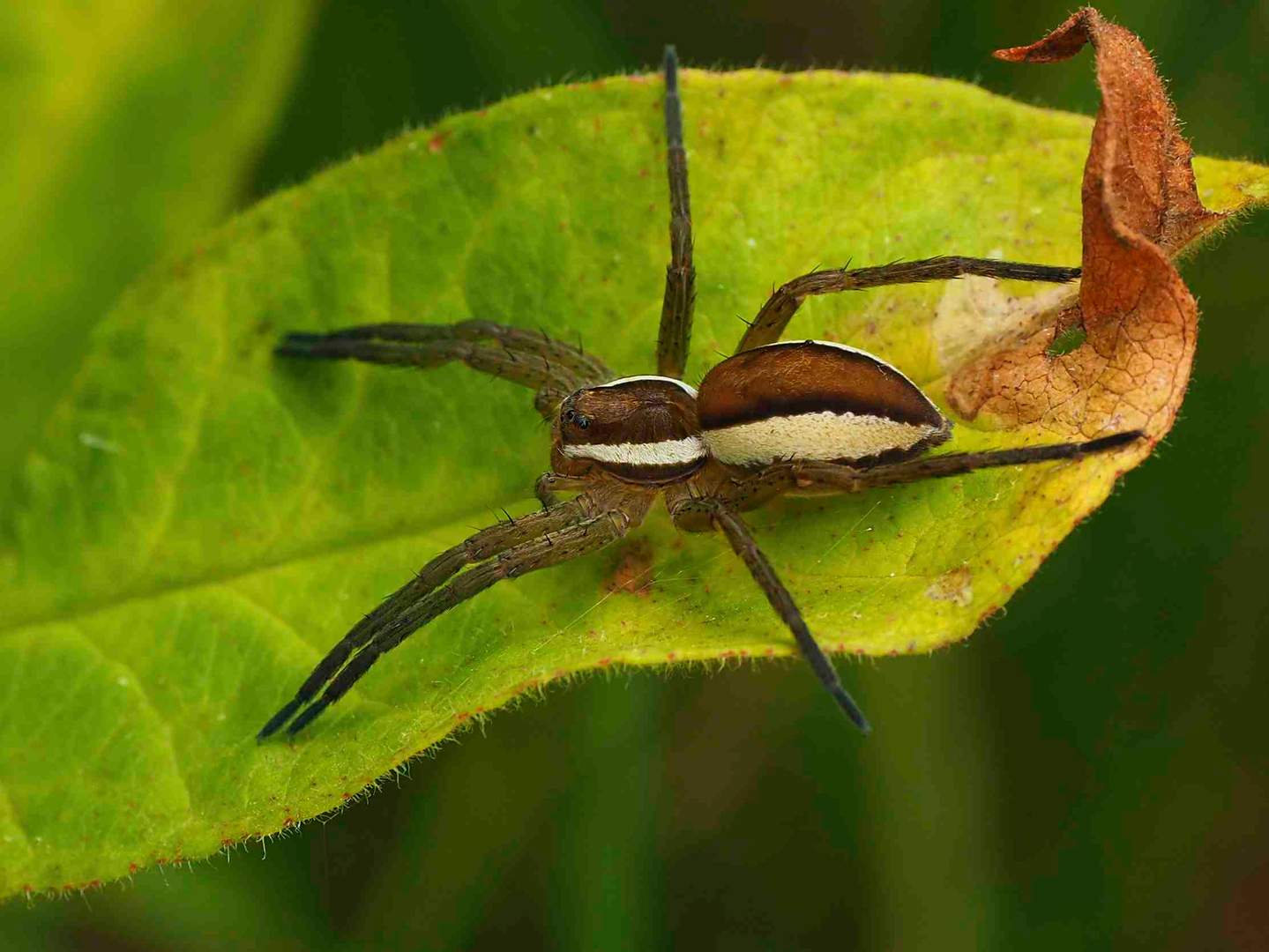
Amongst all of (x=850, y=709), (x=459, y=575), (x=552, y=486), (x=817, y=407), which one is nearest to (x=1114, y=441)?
(x=817, y=407)

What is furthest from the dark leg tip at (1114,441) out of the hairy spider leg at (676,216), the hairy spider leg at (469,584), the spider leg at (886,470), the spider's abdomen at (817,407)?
the hairy spider leg at (469,584)

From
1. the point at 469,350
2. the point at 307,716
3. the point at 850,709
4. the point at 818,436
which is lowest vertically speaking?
the point at 850,709

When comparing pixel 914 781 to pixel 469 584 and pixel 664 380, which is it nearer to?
pixel 664 380

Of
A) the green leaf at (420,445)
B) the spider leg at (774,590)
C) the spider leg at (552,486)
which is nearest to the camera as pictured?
the spider leg at (774,590)

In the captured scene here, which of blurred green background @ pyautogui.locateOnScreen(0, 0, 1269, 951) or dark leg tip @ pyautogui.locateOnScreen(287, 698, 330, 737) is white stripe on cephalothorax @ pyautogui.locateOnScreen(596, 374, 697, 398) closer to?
blurred green background @ pyautogui.locateOnScreen(0, 0, 1269, 951)

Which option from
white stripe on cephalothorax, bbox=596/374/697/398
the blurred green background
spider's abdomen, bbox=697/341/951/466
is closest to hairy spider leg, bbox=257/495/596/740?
white stripe on cephalothorax, bbox=596/374/697/398

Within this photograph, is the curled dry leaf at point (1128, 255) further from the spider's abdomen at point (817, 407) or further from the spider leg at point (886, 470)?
the spider's abdomen at point (817, 407)

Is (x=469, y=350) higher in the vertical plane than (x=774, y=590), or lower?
higher
